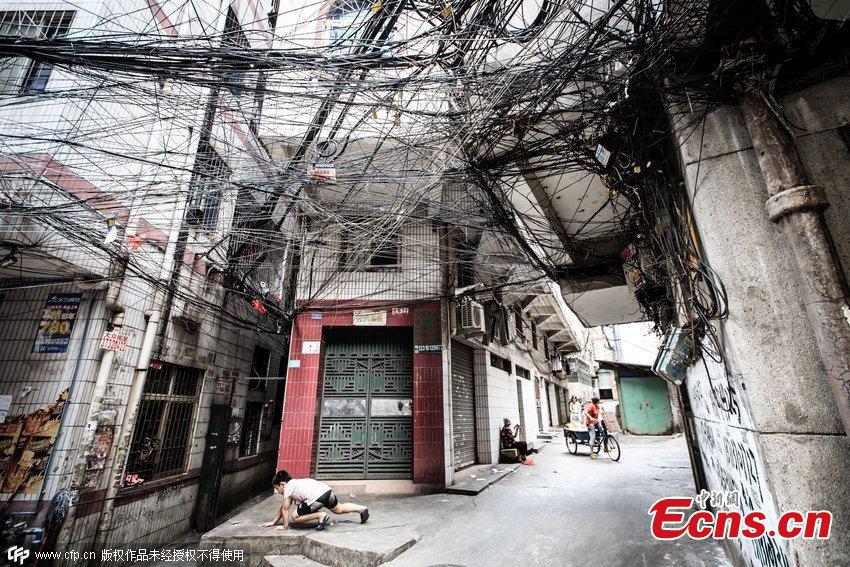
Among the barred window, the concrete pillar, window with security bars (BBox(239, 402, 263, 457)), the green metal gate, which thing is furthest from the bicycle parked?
window with security bars (BBox(239, 402, 263, 457))

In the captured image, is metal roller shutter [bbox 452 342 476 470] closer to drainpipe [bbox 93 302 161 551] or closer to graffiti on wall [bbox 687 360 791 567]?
graffiti on wall [bbox 687 360 791 567]

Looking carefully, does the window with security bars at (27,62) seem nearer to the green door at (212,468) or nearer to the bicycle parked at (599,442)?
the green door at (212,468)

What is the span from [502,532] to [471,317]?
4405 mm

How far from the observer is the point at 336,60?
344 cm

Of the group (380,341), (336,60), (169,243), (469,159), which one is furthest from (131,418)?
(469,159)

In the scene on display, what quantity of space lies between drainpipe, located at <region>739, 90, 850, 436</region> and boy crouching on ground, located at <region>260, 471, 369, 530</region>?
17.3 ft

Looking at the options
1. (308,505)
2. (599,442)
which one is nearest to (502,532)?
(308,505)

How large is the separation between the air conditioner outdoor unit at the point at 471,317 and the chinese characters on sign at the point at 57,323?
23.1 ft

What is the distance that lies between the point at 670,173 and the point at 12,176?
861cm

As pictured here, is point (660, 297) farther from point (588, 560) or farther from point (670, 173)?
point (588, 560)

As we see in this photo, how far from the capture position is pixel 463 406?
8.98m

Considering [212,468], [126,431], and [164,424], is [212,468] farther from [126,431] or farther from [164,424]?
[126,431]

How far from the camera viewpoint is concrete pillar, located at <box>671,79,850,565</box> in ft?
6.79

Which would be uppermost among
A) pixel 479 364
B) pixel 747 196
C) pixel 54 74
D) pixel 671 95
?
pixel 54 74
